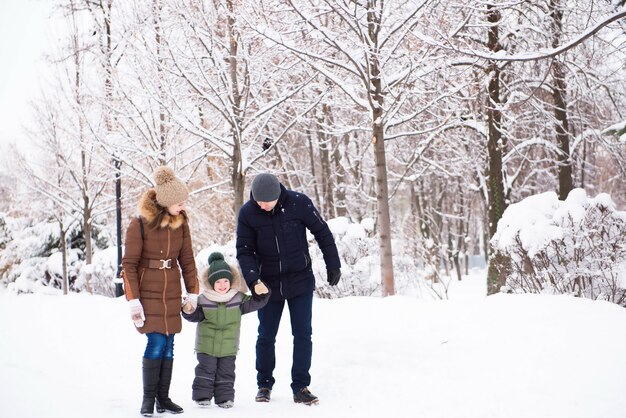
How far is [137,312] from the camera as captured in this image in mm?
3953

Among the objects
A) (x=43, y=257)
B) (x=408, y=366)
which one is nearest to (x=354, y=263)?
(x=408, y=366)

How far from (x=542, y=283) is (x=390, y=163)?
1839 centimetres

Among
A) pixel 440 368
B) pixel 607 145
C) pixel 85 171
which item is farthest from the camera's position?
pixel 85 171

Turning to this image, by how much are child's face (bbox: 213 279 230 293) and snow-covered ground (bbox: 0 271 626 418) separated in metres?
0.88

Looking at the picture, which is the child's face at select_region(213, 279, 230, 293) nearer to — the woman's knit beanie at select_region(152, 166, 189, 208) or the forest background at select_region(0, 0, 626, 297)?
the woman's knit beanie at select_region(152, 166, 189, 208)

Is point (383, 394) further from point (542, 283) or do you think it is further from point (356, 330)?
point (542, 283)

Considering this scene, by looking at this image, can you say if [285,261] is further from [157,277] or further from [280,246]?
[157,277]

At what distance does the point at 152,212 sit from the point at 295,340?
149cm

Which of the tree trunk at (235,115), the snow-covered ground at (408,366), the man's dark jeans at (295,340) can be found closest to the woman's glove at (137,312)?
the snow-covered ground at (408,366)

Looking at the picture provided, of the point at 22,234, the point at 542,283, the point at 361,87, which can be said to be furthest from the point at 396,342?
the point at 22,234

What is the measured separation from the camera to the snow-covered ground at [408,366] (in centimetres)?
408

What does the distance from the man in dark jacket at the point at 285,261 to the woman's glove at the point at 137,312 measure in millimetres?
827

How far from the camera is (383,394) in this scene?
4.55m

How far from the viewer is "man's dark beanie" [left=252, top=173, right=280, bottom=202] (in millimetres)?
4332
